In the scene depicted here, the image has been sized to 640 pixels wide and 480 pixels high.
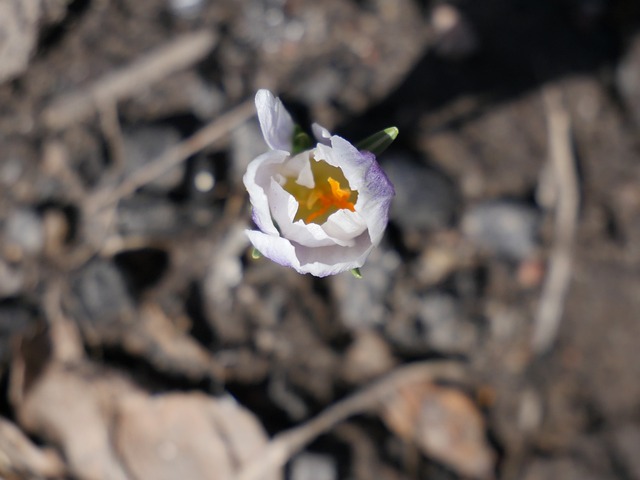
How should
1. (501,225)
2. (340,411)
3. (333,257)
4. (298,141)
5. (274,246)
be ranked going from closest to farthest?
(274,246)
(333,257)
(298,141)
(340,411)
(501,225)

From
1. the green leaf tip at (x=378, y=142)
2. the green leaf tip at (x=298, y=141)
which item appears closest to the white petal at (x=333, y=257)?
the green leaf tip at (x=378, y=142)

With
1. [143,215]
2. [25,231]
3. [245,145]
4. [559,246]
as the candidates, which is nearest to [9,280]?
[25,231]

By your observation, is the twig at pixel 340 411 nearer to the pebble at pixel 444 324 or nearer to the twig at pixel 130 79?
the pebble at pixel 444 324

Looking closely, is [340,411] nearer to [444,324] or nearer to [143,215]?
[444,324]

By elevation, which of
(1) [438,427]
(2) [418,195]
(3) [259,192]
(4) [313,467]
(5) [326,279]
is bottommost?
(1) [438,427]

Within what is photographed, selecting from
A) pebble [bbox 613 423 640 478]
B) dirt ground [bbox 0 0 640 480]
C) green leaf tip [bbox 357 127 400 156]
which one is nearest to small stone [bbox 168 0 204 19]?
dirt ground [bbox 0 0 640 480]

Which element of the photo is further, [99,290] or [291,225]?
[99,290]

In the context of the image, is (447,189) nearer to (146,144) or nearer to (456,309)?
(456,309)
